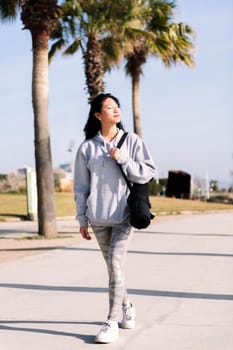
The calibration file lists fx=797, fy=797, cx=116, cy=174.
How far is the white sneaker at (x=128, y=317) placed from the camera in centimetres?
639

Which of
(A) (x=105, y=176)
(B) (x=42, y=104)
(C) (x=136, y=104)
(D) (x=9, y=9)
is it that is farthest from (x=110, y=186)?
(C) (x=136, y=104)

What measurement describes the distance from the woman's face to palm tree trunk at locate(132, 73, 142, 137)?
2698 centimetres

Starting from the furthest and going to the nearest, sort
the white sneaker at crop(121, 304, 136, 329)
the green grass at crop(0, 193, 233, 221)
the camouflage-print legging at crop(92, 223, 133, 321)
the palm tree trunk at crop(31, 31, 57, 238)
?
the green grass at crop(0, 193, 233, 221), the palm tree trunk at crop(31, 31, 57, 238), the white sneaker at crop(121, 304, 136, 329), the camouflage-print legging at crop(92, 223, 133, 321)

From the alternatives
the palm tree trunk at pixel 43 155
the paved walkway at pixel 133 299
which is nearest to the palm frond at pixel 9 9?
the palm tree trunk at pixel 43 155

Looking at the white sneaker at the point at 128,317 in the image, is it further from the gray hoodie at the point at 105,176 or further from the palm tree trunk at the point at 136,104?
the palm tree trunk at the point at 136,104

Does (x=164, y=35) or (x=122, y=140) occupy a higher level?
(x=164, y=35)

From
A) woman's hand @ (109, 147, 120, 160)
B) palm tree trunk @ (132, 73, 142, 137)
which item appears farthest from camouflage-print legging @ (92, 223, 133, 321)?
palm tree trunk @ (132, 73, 142, 137)

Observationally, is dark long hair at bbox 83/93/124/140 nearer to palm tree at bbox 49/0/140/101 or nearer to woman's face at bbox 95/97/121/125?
woman's face at bbox 95/97/121/125

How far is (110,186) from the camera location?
611 centimetres

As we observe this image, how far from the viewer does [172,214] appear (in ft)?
97.5

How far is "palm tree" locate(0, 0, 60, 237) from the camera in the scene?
18031 mm

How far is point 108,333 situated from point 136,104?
94.3ft

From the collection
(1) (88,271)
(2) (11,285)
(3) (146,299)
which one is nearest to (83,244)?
(1) (88,271)

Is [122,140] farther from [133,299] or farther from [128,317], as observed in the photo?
[133,299]
